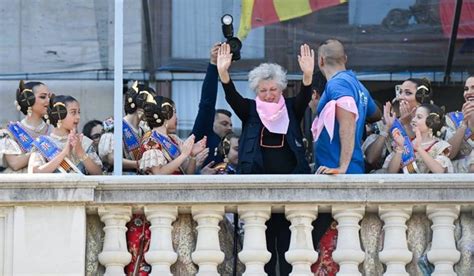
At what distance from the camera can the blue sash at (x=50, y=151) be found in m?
15.4

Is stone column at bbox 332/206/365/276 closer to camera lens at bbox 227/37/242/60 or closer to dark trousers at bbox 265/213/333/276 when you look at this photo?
dark trousers at bbox 265/213/333/276

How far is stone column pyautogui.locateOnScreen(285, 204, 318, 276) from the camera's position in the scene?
590 inches

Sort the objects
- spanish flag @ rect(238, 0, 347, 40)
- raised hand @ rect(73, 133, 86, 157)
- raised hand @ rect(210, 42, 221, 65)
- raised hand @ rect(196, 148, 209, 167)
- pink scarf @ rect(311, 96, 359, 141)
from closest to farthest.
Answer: pink scarf @ rect(311, 96, 359, 141)
raised hand @ rect(73, 133, 86, 157)
raised hand @ rect(210, 42, 221, 65)
raised hand @ rect(196, 148, 209, 167)
spanish flag @ rect(238, 0, 347, 40)

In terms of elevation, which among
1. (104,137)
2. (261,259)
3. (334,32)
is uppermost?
(334,32)

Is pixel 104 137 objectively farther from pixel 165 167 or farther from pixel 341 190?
pixel 341 190

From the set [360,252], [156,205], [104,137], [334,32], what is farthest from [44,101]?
[334,32]

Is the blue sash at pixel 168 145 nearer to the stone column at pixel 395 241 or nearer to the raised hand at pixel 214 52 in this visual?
the raised hand at pixel 214 52

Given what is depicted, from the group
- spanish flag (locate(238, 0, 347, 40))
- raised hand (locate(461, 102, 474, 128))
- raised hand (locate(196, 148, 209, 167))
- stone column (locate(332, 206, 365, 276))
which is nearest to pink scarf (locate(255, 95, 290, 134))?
raised hand (locate(196, 148, 209, 167))

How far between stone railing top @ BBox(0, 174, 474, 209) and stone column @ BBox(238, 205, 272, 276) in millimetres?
85

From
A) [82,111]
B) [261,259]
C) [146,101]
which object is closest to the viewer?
[261,259]

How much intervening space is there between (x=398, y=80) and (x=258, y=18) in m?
1.40

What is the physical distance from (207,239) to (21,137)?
1.91m

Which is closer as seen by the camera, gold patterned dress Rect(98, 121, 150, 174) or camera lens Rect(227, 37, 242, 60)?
camera lens Rect(227, 37, 242, 60)

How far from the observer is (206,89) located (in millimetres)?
16875
